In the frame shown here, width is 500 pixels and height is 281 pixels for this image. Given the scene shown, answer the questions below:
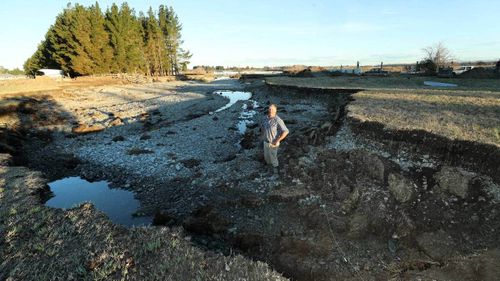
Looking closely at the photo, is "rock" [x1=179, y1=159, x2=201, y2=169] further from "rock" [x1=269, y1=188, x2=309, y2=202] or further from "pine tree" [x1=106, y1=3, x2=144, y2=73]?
"pine tree" [x1=106, y1=3, x2=144, y2=73]

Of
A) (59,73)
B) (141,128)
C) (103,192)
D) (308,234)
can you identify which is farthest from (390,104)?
(59,73)

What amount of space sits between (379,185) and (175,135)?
50.1ft

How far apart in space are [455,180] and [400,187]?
173cm

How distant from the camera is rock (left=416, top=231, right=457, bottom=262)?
8.39m

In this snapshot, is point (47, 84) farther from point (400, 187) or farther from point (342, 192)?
point (400, 187)

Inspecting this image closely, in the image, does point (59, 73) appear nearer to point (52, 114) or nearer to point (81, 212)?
point (52, 114)

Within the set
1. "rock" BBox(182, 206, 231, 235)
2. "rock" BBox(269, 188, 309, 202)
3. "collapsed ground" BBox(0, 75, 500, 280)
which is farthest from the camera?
"rock" BBox(269, 188, 309, 202)

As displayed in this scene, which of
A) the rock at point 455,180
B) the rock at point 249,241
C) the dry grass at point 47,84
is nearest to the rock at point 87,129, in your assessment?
the dry grass at point 47,84

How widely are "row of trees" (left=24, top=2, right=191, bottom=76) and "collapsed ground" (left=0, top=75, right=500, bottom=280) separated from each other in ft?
175

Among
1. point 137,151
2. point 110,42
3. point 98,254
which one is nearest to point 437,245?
point 98,254

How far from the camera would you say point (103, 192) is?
45.2 ft

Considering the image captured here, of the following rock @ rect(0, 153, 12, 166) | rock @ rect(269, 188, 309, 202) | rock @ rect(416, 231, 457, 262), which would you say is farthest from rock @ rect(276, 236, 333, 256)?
rock @ rect(0, 153, 12, 166)

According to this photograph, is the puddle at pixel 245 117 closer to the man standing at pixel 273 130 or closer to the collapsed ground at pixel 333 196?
the collapsed ground at pixel 333 196

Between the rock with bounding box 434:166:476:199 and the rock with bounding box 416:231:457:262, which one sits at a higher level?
the rock with bounding box 434:166:476:199
